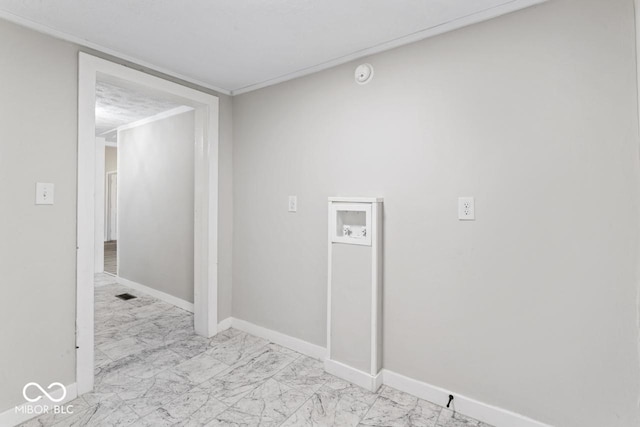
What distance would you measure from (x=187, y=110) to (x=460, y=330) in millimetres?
3410

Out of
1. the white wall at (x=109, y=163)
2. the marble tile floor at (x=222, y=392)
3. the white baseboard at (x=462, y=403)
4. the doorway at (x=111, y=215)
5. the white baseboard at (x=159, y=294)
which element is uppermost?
the white wall at (x=109, y=163)

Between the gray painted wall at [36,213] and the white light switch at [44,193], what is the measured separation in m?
0.03

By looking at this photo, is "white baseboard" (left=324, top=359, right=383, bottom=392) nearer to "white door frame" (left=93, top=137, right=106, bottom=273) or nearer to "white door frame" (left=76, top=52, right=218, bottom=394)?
"white door frame" (left=76, top=52, right=218, bottom=394)

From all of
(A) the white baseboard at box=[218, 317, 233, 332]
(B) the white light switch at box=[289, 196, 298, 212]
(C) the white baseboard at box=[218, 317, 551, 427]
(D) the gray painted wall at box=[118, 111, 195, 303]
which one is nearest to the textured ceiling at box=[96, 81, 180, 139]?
(D) the gray painted wall at box=[118, 111, 195, 303]

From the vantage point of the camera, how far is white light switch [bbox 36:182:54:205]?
185cm

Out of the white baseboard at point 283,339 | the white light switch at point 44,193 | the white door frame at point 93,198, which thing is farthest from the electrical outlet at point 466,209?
the white light switch at point 44,193

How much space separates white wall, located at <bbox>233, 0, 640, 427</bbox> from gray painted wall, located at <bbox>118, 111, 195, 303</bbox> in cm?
189

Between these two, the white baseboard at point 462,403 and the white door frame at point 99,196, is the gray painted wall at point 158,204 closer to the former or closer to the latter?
the white door frame at point 99,196

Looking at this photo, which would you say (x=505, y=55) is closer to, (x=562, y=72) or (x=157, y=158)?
(x=562, y=72)

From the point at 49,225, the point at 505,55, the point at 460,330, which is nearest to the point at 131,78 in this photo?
the point at 49,225

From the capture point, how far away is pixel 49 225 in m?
1.90

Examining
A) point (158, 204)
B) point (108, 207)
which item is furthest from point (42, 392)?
point (108, 207)

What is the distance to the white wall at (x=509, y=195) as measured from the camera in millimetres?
1458

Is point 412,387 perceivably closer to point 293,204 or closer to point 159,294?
point 293,204
